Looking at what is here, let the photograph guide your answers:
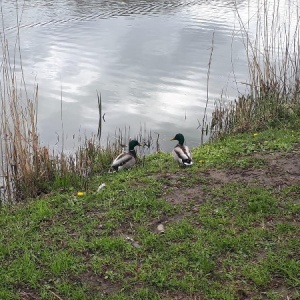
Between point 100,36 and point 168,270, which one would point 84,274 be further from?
point 100,36

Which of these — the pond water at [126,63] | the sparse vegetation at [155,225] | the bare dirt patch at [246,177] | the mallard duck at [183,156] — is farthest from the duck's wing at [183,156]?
the pond water at [126,63]

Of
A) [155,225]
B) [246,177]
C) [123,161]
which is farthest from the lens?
[123,161]

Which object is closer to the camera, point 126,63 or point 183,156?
point 183,156

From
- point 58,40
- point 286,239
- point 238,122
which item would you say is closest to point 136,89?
point 238,122

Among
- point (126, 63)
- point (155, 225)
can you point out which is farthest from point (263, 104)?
point (126, 63)

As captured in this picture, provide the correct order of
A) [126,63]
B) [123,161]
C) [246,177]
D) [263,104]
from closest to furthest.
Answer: [246,177], [123,161], [263,104], [126,63]

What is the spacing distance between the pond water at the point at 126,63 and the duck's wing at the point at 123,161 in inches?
71.7

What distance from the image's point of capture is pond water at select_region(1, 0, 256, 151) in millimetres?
10484

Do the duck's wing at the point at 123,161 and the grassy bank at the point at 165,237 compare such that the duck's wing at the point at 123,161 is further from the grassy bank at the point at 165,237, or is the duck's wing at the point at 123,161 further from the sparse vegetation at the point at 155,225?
the grassy bank at the point at 165,237

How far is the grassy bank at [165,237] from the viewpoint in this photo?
13.8ft

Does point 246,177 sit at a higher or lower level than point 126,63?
higher

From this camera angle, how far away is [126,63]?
14180 millimetres

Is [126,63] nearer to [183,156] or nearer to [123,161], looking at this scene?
[123,161]

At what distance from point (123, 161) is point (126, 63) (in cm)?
739
